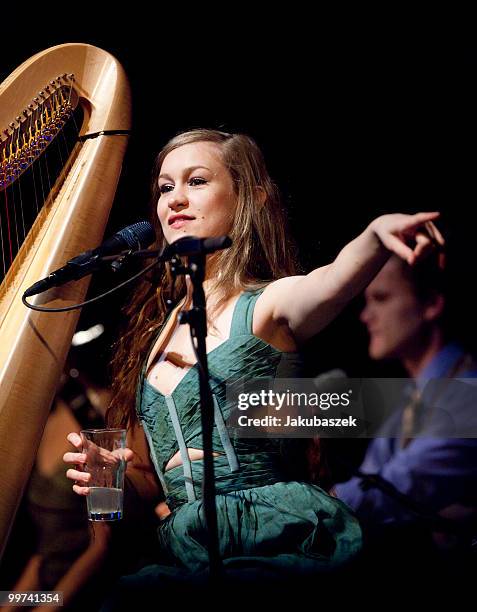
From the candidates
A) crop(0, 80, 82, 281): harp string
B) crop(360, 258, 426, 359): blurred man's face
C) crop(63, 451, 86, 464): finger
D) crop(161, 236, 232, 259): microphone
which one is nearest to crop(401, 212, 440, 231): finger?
crop(161, 236, 232, 259): microphone

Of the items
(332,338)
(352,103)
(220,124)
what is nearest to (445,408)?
(332,338)

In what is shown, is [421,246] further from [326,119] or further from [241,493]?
[326,119]

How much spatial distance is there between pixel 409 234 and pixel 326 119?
2.40ft

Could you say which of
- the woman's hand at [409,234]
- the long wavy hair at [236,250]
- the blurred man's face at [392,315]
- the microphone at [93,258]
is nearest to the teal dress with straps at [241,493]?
the long wavy hair at [236,250]

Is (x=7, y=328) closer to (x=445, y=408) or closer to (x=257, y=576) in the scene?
(x=257, y=576)

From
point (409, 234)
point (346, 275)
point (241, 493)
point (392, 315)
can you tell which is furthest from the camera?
point (392, 315)

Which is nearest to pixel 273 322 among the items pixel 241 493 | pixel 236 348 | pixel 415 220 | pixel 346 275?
pixel 236 348

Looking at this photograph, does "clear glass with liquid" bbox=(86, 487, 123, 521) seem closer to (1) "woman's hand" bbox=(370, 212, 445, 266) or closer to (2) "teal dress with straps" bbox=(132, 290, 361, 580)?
(2) "teal dress with straps" bbox=(132, 290, 361, 580)

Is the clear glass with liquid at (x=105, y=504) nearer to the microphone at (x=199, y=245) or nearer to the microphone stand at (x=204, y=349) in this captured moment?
the microphone stand at (x=204, y=349)

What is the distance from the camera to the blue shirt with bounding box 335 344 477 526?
1.48 m

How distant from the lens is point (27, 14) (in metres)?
2.07

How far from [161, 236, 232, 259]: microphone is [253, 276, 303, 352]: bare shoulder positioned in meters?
0.39

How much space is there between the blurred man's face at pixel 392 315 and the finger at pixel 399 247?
0.45m

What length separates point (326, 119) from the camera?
5.78 ft
